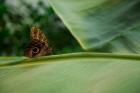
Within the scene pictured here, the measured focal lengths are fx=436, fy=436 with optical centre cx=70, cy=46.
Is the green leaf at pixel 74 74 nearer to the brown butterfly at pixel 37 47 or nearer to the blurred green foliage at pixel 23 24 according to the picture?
the brown butterfly at pixel 37 47

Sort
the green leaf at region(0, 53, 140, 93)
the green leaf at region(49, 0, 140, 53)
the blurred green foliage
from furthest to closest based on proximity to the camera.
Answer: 1. the blurred green foliage
2. the green leaf at region(49, 0, 140, 53)
3. the green leaf at region(0, 53, 140, 93)

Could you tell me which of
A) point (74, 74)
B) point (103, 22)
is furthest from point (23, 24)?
point (74, 74)

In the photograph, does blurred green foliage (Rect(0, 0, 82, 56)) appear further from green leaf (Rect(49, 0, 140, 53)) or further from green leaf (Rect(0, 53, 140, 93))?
green leaf (Rect(0, 53, 140, 93))

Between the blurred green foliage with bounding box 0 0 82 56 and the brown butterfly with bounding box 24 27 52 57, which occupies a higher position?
the blurred green foliage with bounding box 0 0 82 56

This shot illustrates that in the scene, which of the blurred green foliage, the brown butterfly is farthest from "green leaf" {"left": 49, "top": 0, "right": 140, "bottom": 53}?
the blurred green foliage

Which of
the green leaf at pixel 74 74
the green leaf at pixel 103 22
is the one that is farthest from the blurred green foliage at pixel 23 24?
the green leaf at pixel 74 74

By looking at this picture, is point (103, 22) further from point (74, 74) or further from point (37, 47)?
point (74, 74)
